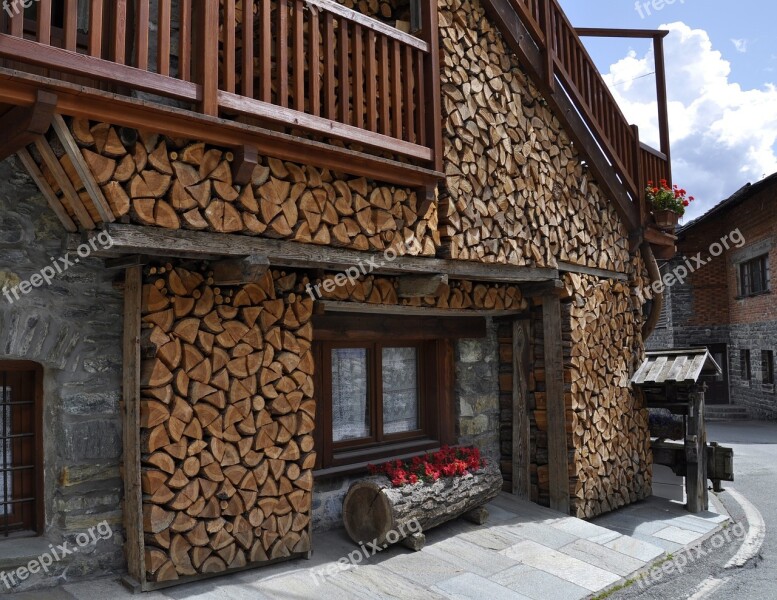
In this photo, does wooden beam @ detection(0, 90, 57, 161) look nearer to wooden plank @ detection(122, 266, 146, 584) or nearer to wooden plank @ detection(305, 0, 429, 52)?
wooden plank @ detection(122, 266, 146, 584)

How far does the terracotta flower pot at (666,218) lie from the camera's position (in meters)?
8.23

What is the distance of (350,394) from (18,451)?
299cm

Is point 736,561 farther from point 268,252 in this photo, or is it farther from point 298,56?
point 298,56

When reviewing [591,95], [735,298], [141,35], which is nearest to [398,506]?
[141,35]

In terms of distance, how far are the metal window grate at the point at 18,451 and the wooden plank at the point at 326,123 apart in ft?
7.29

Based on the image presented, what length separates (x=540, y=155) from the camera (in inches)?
263

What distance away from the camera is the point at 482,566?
5.44 m

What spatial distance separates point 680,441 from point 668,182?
12.1 feet

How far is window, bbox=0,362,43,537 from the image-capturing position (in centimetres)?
430

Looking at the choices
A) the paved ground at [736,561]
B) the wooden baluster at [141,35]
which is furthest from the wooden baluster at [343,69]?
the paved ground at [736,561]

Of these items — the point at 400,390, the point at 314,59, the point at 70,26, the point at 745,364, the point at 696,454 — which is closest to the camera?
the point at 70,26

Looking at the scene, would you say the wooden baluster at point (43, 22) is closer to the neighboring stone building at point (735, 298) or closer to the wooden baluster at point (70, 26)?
the wooden baluster at point (70, 26)

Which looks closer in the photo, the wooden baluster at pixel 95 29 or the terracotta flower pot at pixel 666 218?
the wooden baluster at pixel 95 29

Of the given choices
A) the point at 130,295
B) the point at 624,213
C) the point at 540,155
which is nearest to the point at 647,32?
the point at 624,213
